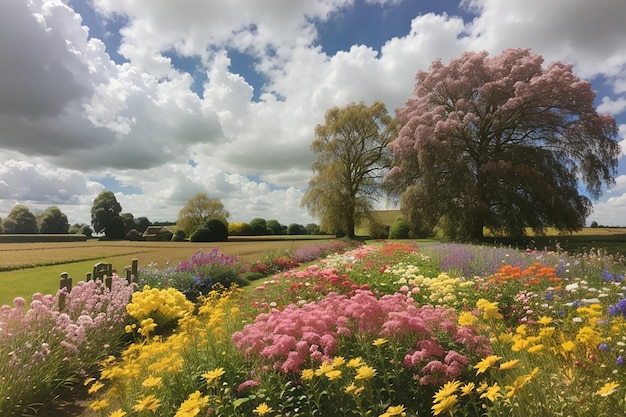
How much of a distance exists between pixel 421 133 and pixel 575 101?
25.4 ft

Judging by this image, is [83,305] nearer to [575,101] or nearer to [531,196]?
[531,196]

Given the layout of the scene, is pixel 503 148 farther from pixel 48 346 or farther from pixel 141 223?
pixel 141 223

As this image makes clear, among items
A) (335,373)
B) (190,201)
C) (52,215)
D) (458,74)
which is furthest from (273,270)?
(52,215)

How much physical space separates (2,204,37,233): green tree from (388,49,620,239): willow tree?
46921 mm

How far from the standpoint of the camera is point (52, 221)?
53.0 metres

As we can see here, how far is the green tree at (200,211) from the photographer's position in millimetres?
45688

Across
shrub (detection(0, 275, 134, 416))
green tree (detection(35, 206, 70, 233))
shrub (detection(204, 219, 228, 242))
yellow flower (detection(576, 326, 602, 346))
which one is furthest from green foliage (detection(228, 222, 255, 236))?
yellow flower (detection(576, 326, 602, 346))

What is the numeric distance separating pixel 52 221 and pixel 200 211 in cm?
2475

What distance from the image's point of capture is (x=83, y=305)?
6.22 m

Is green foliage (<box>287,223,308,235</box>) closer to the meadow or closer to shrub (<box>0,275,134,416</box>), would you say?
shrub (<box>0,275,134,416</box>)

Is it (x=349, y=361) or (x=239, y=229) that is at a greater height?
(x=239, y=229)

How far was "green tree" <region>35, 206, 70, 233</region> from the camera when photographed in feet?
171

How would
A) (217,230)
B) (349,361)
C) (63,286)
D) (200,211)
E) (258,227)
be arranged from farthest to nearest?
(258,227)
(200,211)
(217,230)
(63,286)
(349,361)

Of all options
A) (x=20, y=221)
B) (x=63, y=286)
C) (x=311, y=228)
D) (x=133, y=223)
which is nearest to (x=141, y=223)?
(x=133, y=223)
